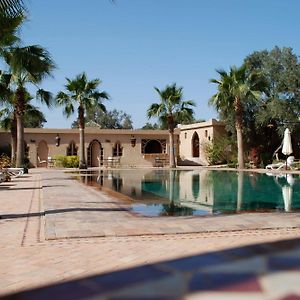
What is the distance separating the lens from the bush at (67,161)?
104 ft

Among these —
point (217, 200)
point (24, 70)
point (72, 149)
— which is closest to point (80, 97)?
point (72, 149)

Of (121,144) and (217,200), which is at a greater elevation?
(121,144)

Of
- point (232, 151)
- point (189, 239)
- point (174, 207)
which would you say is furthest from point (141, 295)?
point (232, 151)

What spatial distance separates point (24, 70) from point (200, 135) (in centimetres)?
2204

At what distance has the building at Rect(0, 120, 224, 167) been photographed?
33253 mm

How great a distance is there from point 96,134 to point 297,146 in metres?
15.1

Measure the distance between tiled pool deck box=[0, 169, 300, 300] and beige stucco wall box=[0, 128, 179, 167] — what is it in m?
20.4

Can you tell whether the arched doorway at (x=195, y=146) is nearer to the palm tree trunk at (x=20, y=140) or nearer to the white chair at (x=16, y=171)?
the palm tree trunk at (x=20, y=140)

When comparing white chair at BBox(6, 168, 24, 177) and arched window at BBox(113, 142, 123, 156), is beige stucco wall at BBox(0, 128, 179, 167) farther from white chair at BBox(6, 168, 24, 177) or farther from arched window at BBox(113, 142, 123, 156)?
white chair at BBox(6, 168, 24, 177)

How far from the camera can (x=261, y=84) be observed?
27.0 metres

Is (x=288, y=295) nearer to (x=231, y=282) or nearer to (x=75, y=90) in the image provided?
(x=231, y=282)

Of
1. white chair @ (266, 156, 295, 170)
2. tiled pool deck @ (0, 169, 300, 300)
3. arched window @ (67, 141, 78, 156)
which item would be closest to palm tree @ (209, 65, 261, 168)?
white chair @ (266, 156, 295, 170)

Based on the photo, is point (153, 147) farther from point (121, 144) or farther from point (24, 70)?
point (24, 70)

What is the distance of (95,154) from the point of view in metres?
35.7
